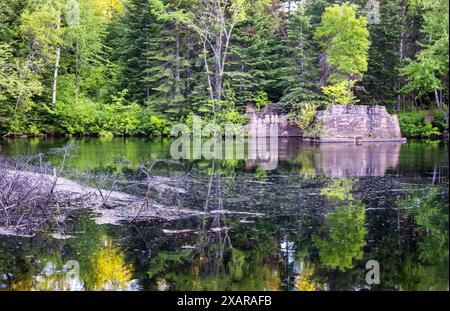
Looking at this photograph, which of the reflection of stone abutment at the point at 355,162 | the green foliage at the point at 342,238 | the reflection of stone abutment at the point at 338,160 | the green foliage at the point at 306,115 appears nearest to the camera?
the green foliage at the point at 342,238

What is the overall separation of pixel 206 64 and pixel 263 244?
27450 millimetres

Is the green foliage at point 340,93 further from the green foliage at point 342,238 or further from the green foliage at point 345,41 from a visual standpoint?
the green foliage at point 342,238

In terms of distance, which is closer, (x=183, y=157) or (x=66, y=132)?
(x=183, y=157)

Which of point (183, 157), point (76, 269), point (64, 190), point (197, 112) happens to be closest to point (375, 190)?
point (64, 190)

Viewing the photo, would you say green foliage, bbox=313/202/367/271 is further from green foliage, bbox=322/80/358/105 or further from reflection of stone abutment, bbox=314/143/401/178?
green foliage, bbox=322/80/358/105

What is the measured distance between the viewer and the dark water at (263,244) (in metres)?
6.45

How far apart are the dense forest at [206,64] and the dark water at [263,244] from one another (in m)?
20.2

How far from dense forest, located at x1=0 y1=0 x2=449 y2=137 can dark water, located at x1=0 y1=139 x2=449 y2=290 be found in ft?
66.2

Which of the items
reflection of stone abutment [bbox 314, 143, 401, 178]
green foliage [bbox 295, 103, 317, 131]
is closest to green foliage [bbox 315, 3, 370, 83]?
green foliage [bbox 295, 103, 317, 131]

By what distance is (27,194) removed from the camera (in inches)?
359

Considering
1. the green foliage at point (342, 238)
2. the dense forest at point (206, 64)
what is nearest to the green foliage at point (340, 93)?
the dense forest at point (206, 64)

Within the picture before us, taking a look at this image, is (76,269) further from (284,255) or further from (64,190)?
(64,190)
